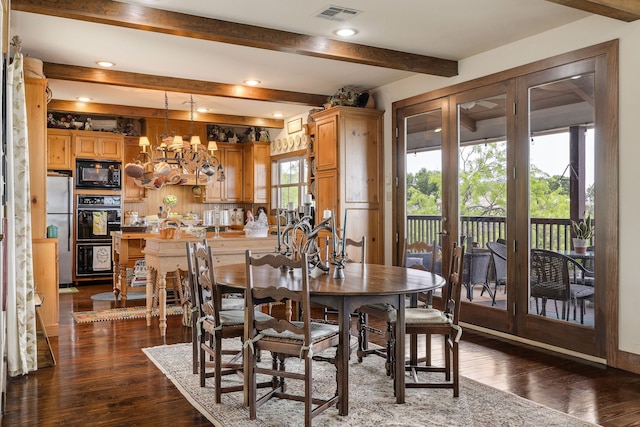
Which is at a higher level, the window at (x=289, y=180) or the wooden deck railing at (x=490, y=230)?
the window at (x=289, y=180)

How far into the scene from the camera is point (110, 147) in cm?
841

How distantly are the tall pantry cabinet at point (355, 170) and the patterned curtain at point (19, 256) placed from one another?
3.25m

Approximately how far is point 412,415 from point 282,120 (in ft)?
21.3

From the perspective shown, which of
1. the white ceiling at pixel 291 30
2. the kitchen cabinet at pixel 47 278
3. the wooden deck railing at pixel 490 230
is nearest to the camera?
the white ceiling at pixel 291 30

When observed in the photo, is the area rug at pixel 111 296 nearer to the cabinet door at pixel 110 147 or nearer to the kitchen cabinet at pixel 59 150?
the kitchen cabinet at pixel 59 150

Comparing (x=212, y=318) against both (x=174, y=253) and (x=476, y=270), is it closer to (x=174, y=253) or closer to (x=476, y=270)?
(x=174, y=253)

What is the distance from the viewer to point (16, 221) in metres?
3.65

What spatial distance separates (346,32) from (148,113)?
4462mm

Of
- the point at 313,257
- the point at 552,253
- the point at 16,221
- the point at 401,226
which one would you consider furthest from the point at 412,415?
the point at 401,226

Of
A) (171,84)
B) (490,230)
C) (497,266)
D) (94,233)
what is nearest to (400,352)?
(497,266)

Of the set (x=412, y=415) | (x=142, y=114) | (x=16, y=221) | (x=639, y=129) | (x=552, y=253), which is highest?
(x=142, y=114)

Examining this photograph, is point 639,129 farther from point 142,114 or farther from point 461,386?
point 142,114

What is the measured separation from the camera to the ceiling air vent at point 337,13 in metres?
3.86

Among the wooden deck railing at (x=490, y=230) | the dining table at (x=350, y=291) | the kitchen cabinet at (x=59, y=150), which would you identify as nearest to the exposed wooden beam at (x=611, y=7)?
the wooden deck railing at (x=490, y=230)
